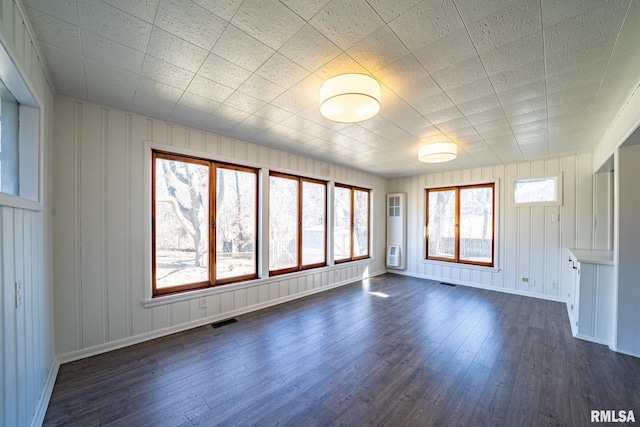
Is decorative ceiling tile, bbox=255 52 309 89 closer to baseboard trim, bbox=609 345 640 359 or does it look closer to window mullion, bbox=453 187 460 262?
baseboard trim, bbox=609 345 640 359

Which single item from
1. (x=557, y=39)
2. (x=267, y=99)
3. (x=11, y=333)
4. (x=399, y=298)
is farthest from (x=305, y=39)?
(x=399, y=298)

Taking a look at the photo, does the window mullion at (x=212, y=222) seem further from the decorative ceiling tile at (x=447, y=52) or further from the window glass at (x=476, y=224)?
the window glass at (x=476, y=224)

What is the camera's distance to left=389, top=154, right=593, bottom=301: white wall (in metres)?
4.17

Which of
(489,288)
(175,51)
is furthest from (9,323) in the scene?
(489,288)

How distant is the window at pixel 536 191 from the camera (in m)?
4.40

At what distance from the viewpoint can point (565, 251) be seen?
13.9 ft

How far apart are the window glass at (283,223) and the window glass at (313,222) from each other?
21 cm

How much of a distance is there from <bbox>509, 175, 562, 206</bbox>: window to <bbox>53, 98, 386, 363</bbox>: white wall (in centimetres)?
562

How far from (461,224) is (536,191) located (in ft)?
4.70

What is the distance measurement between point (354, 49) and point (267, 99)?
1.06 m

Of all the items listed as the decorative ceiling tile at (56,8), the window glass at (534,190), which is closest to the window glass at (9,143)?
the decorative ceiling tile at (56,8)

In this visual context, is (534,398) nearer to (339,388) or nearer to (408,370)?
(408,370)

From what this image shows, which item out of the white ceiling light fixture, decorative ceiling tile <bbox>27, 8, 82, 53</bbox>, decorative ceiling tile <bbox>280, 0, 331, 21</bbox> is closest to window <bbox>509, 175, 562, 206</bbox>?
the white ceiling light fixture

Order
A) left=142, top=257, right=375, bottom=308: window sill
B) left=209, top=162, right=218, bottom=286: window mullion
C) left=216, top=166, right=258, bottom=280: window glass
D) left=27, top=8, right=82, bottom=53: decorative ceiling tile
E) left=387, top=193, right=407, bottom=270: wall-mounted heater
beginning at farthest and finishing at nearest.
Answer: left=387, top=193, right=407, bottom=270: wall-mounted heater, left=216, top=166, right=258, bottom=280: window glass, left=209, top=162, right=218, bottom=286: window mullion, left=142, top=257, right=375, bottom=308: window sill, left=27, top=8, right=82, bottom=53: decorative ceiling tile
